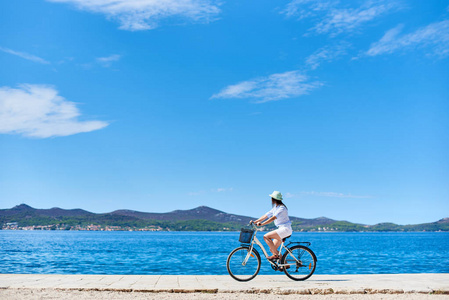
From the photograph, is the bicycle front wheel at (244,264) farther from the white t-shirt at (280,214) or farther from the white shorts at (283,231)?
the white t-shirt at (280,214)

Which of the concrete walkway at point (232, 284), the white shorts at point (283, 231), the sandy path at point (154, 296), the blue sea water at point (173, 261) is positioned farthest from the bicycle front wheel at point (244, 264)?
the blue sea water at point (173, 261)

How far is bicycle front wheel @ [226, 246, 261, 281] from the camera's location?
1154 centimetres

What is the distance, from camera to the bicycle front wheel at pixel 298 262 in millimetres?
11641

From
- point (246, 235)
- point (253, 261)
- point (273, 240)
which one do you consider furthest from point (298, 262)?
point (246, 235)

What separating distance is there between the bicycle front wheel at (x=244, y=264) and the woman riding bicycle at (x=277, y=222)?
50 centimetres

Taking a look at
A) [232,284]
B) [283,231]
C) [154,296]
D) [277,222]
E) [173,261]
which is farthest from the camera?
[173,261]

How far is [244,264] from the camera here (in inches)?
455

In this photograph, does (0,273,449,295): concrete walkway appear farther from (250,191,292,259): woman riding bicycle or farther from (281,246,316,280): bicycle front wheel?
(250,191,292,259): woman riding bicycle

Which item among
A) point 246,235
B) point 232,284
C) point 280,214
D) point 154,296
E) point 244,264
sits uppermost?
point 280,214

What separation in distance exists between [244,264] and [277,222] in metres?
1.41

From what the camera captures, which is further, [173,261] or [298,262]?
[173,261]

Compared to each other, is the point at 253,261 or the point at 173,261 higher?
the point at 253,261

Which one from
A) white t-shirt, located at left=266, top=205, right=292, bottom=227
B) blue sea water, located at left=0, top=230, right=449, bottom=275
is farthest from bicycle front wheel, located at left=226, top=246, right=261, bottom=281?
blue sea water, located at left=0, top=230, right=449, bottom=275

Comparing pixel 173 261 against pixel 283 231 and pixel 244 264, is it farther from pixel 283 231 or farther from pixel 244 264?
pixel 283 231
